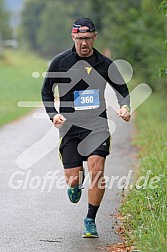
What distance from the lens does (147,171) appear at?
10.9 meters

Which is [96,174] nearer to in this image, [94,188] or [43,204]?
[94,188]

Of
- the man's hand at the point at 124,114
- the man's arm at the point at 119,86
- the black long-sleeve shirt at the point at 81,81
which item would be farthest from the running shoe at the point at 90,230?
the man's arm at the point at 119,86

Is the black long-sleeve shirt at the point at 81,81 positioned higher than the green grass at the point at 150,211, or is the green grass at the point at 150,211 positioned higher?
the black long-sleeve shirt at the point at 81,81

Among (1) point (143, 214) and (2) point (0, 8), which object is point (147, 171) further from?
(2) point (0, 8)

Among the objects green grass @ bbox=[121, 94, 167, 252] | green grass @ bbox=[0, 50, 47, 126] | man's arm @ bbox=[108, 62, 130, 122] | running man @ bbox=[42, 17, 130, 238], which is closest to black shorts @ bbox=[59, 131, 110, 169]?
running man @ bbox=[42, 17, 130, 238]

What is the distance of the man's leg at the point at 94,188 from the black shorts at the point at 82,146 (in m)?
0.09

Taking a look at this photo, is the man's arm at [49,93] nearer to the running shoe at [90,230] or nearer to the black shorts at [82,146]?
the black shorts at [82,146]

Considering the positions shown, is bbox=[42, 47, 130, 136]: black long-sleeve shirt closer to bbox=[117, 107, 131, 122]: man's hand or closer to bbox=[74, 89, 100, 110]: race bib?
bbox=[74, 89, 100, 110]: race bib

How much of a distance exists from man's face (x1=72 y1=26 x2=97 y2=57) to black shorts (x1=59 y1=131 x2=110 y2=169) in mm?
849

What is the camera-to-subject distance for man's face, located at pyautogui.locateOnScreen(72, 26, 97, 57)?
7.95 meters

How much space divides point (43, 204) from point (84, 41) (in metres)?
2.70

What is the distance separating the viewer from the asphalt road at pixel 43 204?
7811 mm

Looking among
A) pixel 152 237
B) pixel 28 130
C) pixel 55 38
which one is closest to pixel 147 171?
pixel 152 237

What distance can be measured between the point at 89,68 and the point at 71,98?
363 mm
